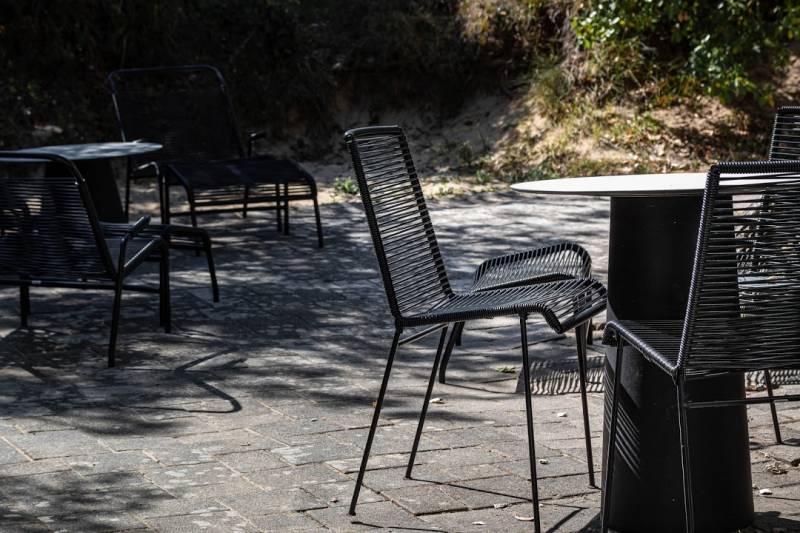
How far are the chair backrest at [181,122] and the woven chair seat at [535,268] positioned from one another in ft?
18.6

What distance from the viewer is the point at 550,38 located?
14578mm

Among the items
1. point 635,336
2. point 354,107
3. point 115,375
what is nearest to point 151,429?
point 115,375

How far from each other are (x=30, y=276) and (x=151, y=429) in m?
1.68

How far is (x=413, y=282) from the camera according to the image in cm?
415

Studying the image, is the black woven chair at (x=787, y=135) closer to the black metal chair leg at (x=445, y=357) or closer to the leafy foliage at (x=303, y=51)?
the black metal chair leg at (x=445, y=357)

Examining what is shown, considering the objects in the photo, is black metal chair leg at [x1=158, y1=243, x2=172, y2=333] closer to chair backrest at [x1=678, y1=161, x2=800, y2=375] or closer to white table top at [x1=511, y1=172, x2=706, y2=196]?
white table top at [x1=511, y1=172, x2=706, y2=196]

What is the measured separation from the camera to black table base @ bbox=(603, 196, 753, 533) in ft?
11.3

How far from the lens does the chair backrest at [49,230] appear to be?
588cm

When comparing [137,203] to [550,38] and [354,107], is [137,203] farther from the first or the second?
[550,38]

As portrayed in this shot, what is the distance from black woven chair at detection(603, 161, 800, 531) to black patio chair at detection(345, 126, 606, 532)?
637mm

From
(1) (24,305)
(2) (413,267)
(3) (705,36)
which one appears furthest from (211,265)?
(3) (705,36)

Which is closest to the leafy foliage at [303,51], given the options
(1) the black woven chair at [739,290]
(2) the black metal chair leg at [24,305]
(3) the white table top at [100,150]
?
(3) the white table top at [100,150]

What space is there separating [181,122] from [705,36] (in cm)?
565

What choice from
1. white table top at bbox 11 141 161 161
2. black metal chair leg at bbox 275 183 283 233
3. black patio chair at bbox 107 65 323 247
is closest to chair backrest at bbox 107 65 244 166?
black patio chair at bbox 107 65 323 247
